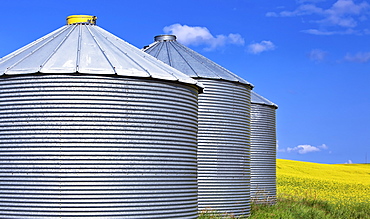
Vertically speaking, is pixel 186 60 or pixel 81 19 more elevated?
pixel 81 19

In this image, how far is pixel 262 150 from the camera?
23.3 m

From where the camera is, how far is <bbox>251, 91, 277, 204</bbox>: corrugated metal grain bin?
22828 millimetres

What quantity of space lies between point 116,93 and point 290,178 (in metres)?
41.0

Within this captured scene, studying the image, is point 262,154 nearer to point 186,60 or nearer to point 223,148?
point 223,148

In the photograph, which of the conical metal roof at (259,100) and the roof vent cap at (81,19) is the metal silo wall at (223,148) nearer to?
the roof vent cap at (81,19)

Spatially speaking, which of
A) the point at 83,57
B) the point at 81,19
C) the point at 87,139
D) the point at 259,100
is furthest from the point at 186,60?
the point at 87,139

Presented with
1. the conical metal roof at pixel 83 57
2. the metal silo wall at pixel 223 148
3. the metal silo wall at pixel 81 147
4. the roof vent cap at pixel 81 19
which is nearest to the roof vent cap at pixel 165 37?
the metal silo wall at pixel 223 148

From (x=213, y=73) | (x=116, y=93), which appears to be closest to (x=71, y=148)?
(x=116, y=93)

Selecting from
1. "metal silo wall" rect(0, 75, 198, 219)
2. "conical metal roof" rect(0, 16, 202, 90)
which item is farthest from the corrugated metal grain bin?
"metal silo wall" rect(0, 75, 198, 219)

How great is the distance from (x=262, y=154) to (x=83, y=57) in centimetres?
1254

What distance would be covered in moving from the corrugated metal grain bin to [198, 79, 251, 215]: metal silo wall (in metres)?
4.30

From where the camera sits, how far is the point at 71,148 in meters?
11.6

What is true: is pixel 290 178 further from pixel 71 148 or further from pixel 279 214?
pixel 71 148

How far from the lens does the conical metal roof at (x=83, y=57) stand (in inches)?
476
